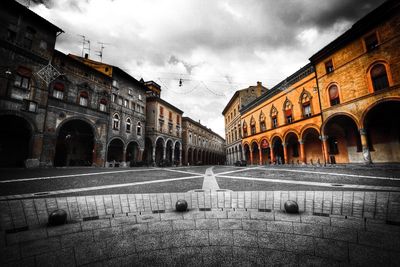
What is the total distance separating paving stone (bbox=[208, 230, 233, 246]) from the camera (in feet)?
6.46

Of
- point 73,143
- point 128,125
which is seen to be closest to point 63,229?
point 73,143

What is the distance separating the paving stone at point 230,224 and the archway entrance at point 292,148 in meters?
22.2

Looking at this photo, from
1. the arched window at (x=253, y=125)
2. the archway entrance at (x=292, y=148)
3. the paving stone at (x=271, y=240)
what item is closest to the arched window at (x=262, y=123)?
the arched window at (x=253, y=125)

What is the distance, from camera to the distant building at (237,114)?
33875 millimetres

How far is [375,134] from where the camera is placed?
48.7 ft

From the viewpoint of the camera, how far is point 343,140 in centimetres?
1720

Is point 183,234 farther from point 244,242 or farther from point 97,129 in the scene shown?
point 97,129

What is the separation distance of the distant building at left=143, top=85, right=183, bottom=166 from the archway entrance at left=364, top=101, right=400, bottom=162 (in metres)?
24.9

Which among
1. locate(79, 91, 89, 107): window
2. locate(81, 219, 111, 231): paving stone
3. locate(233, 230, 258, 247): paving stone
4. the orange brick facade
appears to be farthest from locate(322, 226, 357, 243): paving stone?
locate(79, 91, 89, 107): window

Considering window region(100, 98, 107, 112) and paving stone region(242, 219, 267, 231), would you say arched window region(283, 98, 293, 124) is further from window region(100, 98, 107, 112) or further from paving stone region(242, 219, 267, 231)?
window region(100, 98, 107, 112)

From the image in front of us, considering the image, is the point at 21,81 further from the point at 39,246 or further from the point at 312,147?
the point at 312,147

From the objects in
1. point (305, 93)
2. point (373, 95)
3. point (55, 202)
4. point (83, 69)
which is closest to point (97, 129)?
point (83, 69)

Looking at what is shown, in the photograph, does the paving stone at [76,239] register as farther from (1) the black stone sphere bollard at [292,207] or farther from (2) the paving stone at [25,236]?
(1) the black stone sphere bollard at [292,207]

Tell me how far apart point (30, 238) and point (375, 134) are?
21371mm
